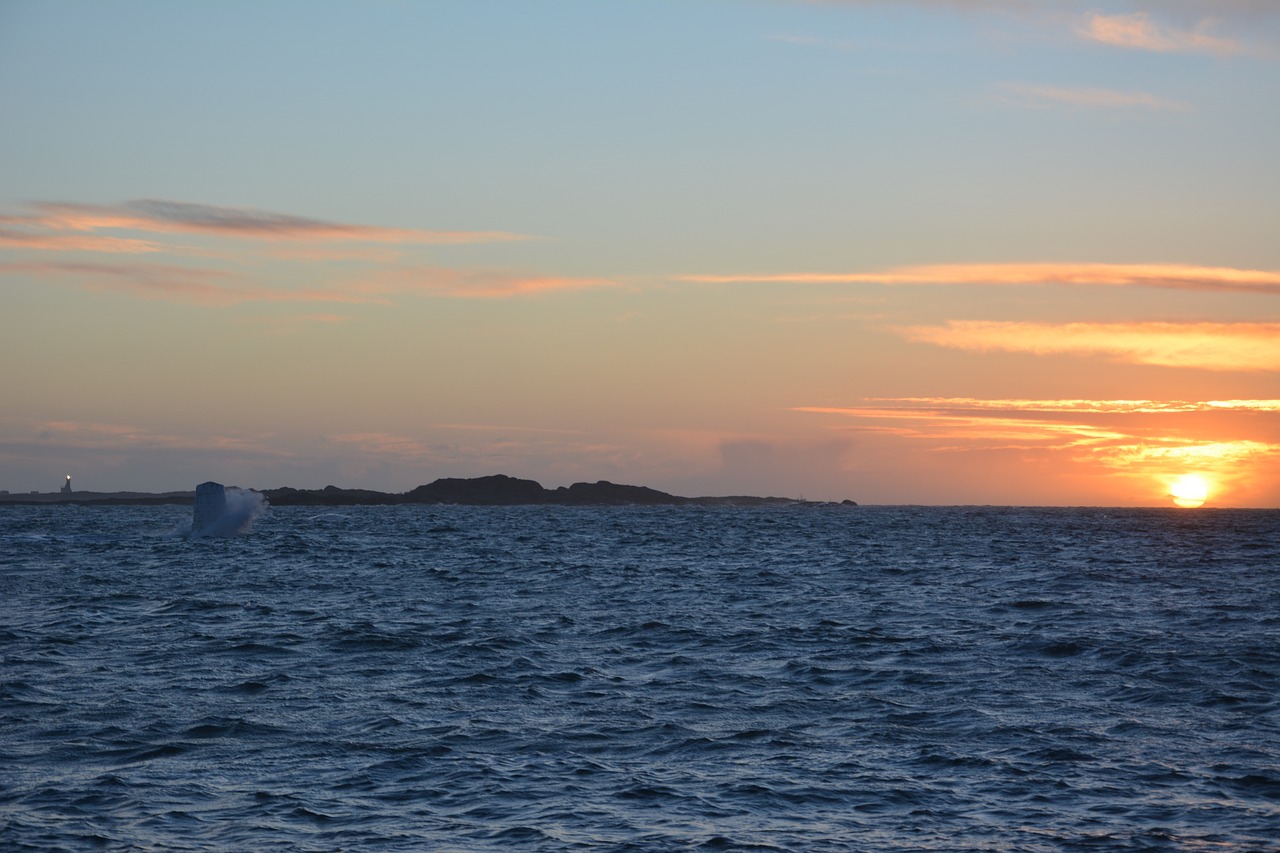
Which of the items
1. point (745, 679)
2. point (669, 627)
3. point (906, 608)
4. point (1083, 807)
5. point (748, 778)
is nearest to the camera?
point (1083, 807)

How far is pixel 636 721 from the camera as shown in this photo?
2145cm

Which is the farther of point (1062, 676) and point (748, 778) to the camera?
point (1062, 676)

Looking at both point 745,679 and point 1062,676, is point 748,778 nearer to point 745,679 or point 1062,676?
point 745,679

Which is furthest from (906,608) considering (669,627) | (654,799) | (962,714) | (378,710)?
(654,799)

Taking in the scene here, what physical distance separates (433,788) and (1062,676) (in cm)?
1493

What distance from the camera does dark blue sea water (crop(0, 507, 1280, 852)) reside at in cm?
1517

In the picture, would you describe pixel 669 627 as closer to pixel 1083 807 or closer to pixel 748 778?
pixel 748 778

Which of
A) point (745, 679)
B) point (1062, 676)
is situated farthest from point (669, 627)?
Answer: point (1062, 676)

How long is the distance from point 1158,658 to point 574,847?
1898cm

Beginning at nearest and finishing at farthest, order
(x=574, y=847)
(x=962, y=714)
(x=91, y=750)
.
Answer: (x=574, y=847) → (x=91, y=750) → (x=962, y=714)

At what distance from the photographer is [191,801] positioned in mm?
16031

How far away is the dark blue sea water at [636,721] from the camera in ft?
49.8

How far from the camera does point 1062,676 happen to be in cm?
2627

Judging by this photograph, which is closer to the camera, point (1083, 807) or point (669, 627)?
point (1083, 807)
